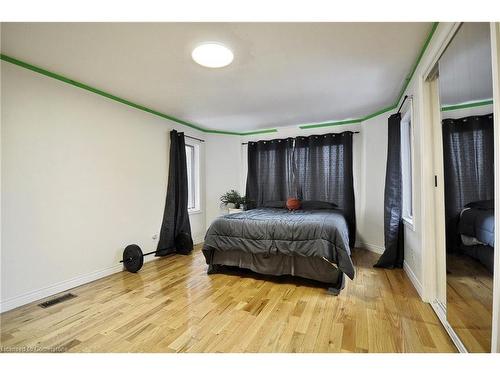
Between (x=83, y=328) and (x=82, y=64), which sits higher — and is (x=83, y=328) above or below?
below

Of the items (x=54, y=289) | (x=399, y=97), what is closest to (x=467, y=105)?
(x=399, y=97)

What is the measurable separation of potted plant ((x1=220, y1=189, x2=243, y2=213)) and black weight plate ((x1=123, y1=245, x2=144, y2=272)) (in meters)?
1.90

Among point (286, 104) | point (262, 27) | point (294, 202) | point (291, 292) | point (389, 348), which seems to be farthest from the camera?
point (294, 202)

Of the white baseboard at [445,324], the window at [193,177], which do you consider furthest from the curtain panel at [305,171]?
the white baseboard at [445,324]

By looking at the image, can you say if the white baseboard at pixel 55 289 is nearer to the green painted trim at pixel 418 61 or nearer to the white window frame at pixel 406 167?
the white window frame at pixel 406 167

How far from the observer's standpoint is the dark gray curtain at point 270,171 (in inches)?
177

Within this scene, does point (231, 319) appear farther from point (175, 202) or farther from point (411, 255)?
point (175, 202)

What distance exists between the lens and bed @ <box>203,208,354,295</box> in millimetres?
2307

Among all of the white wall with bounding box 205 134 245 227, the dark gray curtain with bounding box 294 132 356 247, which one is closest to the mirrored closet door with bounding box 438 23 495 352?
the dark gray curtain with bounding box 294 132 356 247

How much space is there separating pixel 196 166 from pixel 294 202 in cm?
203

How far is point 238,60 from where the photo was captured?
2137mm

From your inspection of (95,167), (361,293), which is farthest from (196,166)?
(361,293)

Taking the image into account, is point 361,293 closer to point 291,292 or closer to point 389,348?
point 291,292

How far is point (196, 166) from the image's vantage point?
461 centimetres
